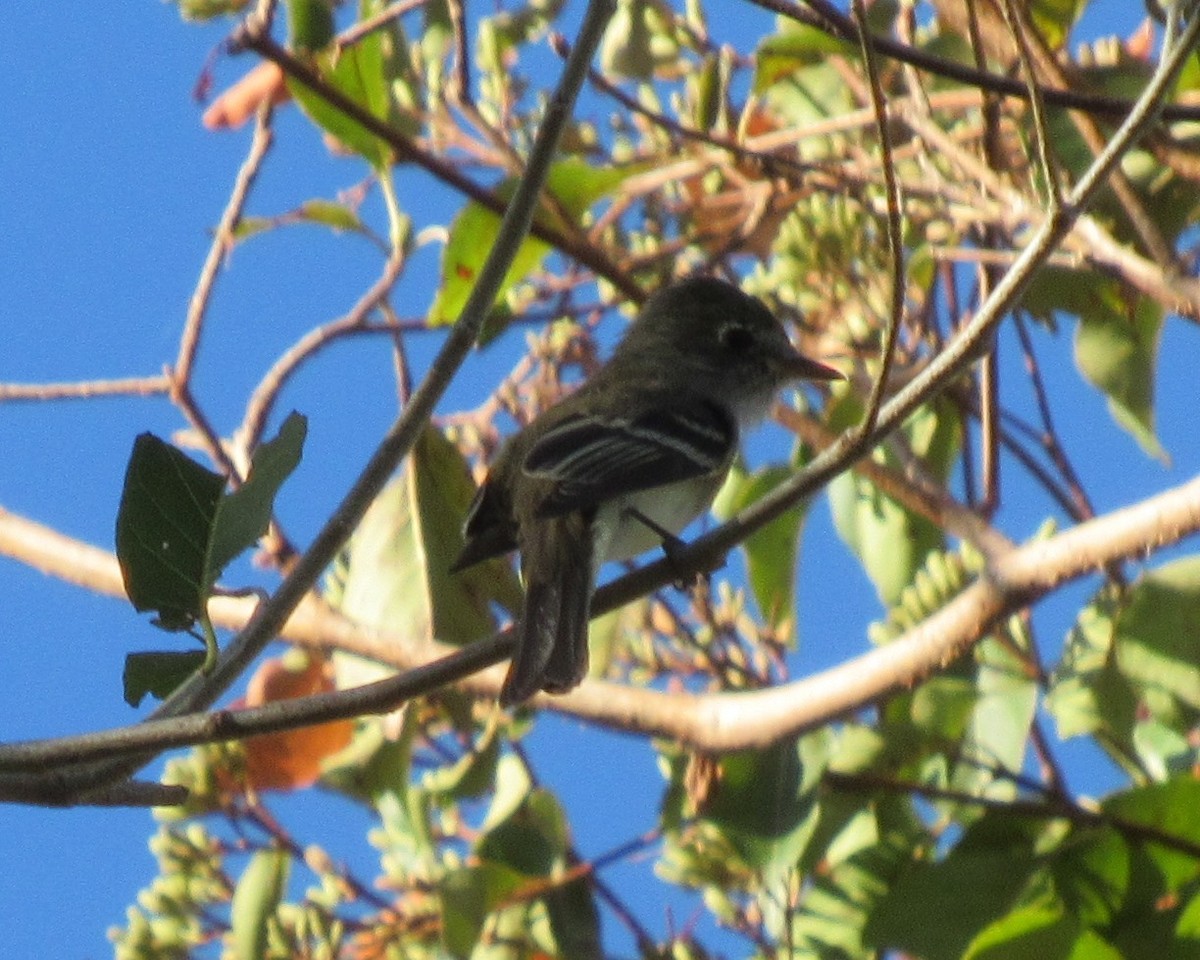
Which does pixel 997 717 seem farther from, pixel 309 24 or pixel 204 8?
pixel 204 8

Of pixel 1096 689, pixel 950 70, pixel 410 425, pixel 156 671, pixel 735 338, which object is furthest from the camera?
pixel 735 338

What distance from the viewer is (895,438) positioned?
129 inches

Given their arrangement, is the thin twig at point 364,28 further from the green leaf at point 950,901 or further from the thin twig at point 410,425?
the green leaf at point 950,901

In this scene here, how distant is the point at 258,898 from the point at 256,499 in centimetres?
152

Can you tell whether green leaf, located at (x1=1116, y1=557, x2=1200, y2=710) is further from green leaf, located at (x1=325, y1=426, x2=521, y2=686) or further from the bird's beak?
green leaf, located at (x1=325, y1=426, x2=521, y2=686)

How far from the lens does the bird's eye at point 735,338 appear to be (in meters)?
3.99

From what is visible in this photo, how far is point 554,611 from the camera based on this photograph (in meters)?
2.75

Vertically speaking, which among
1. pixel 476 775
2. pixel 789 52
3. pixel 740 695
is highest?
pixel 789 52

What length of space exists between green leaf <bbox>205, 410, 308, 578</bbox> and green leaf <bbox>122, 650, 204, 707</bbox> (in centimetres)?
9

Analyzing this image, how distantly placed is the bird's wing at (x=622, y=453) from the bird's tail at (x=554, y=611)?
0.08 metres

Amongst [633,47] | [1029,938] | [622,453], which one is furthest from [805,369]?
[1029,938]

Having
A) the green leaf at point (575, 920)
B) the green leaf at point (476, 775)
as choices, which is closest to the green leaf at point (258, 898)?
the green leaf at point (476, 775)

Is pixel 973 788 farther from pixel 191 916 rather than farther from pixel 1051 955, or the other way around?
pixel 191 916

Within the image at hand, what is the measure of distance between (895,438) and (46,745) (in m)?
1.91
